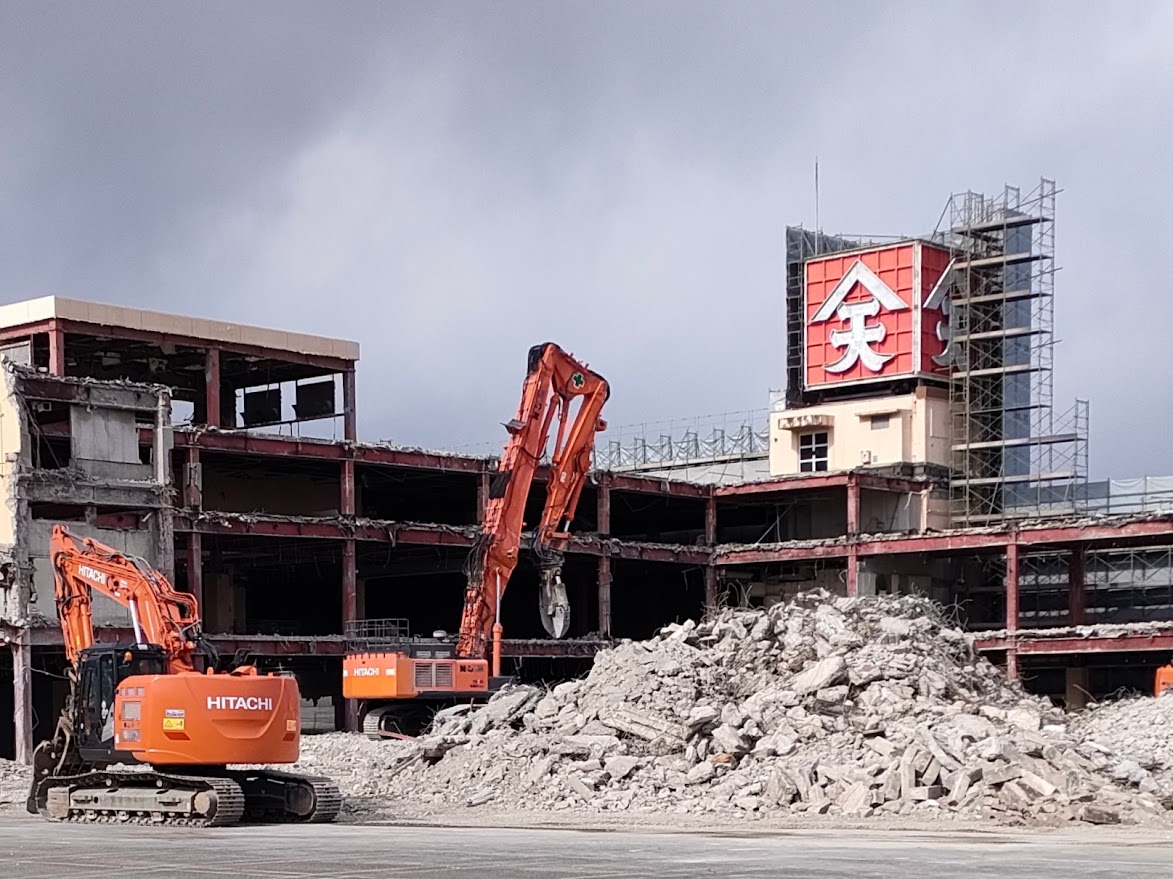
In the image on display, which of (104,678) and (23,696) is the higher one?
(104,678)

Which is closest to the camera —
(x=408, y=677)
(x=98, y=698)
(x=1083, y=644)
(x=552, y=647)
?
(x=98, y=698)

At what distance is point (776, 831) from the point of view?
88.1 ft

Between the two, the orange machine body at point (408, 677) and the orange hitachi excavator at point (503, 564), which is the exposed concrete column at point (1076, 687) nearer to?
the orange hitachi excavator at point (503, 564)

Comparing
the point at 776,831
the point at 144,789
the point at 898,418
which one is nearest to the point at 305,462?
the point at 898,418

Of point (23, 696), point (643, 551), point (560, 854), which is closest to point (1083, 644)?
point (643, 551)

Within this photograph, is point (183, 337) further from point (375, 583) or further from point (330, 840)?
point (330, 840)

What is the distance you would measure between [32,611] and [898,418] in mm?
36255

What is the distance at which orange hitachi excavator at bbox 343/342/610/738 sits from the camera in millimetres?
45500

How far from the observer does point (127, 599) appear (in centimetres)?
3112

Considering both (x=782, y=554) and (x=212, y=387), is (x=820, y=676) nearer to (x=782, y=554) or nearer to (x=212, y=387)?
(x=212, y=387)

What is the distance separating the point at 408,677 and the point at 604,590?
931 inches

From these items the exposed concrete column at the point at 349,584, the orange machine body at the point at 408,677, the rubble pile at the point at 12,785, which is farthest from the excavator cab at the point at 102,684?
the exposed concrete column at the point at 349,584

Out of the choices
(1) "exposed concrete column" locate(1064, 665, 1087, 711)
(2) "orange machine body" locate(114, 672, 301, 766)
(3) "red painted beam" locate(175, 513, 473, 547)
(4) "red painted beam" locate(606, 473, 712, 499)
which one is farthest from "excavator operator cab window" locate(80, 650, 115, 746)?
(1) "exposed concrete column" locate(1064, 665, 1087, 711)

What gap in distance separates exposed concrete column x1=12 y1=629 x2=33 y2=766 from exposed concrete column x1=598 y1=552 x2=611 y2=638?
23957 millimetres
